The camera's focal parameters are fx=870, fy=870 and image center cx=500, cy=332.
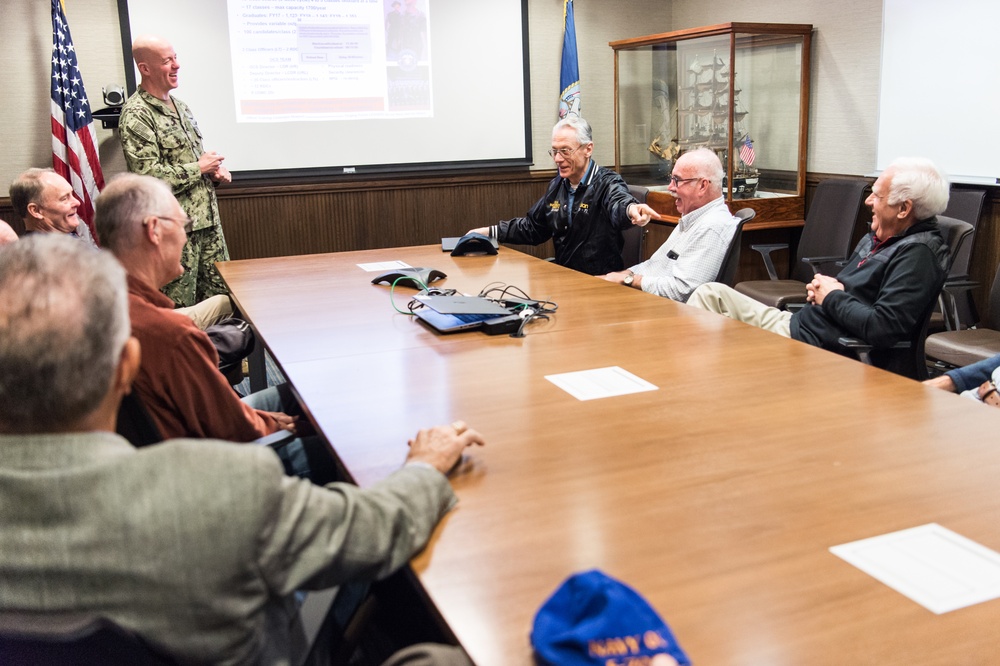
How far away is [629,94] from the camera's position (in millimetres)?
6184

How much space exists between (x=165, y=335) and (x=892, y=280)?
2.14 metres

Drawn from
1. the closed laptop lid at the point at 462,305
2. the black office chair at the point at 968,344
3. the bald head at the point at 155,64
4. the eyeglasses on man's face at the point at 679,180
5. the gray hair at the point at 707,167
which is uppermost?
the bald head at the point at 155,64

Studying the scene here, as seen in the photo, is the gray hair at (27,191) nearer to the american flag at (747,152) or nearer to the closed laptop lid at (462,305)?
the closed laptop lid at (462,305)

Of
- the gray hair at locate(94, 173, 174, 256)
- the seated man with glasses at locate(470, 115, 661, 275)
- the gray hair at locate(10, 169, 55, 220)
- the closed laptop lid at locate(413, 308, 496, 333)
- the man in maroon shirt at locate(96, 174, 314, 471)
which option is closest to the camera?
the man in maroon shirt at locate(96, 174, 314, 471)

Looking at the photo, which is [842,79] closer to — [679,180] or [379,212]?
[679,180]

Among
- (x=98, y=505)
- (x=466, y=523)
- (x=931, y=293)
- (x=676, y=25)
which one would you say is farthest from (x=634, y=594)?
(x=676, y=25)

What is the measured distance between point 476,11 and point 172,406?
4686mm

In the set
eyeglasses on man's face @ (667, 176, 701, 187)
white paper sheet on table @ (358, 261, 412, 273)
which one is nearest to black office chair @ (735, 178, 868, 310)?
eyeglasses on man's face @ (667, 176, 701, 187)

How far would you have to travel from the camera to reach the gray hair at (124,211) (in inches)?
83.7

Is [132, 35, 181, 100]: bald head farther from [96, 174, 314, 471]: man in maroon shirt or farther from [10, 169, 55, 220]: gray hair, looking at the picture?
[96, 174, 314, 471]: man in maroon shirt

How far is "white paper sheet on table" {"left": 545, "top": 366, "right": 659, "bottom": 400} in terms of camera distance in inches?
76.5

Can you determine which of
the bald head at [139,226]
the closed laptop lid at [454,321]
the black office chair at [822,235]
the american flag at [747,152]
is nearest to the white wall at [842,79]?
the black office chair at [822,235]

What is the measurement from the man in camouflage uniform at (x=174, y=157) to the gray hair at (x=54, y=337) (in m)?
3.44

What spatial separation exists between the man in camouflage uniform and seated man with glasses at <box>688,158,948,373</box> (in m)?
2.93
